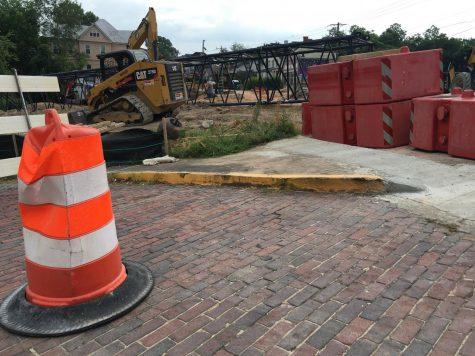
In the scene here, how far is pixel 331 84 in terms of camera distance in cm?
925

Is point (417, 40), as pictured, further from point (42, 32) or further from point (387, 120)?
point (387, 120)

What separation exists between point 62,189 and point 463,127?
6190mm

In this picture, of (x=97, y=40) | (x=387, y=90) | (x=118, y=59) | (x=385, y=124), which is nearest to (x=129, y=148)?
(x=385, y=124)

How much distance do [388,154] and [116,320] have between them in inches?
229

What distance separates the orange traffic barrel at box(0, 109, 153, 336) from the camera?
2803mm

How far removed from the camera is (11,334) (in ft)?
8.89

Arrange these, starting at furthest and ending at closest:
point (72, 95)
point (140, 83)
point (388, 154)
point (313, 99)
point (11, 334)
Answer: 1. point (72, 95)
2. point (140, 83)
3. point (313, 99)
4. point (388, 154)
5. point (11, 334)

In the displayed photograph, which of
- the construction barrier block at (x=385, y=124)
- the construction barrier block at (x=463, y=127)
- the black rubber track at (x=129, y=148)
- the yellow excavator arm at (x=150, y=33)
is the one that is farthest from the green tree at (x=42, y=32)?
the construction barrier block at (x=463, y=127)

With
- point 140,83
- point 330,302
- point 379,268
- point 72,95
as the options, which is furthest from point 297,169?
point 72,95

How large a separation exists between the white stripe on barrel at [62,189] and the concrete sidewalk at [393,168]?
3.31 m

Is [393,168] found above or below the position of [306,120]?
below

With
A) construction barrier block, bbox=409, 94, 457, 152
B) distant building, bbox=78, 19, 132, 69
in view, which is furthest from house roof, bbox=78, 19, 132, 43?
construction barrier block, bbox=409, 94, 457, 152

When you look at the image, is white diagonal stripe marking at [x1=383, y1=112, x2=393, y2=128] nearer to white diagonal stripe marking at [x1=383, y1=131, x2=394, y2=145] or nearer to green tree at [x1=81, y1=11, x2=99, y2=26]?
white diagonal stripe marking at [x1=383, y1=131, x2=394, y2=145]

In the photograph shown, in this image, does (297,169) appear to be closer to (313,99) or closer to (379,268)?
(379,268)
